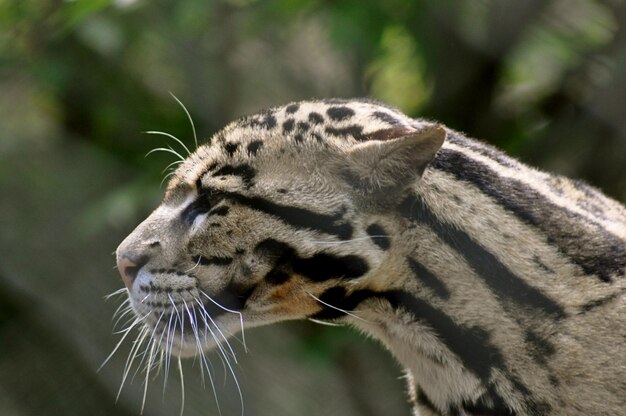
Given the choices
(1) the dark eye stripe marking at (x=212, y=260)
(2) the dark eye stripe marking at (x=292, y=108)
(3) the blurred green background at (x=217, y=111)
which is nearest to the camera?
(1) the dark eye stripe marking at (x=212, y=260)

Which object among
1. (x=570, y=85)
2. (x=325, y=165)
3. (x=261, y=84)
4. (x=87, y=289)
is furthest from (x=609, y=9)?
(x=87, y=289)

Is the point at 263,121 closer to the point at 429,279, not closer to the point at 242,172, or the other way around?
the point at 242,172

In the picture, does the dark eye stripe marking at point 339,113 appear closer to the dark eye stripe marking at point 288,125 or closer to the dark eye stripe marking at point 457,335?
the dark eye stripe marking at point 288,125

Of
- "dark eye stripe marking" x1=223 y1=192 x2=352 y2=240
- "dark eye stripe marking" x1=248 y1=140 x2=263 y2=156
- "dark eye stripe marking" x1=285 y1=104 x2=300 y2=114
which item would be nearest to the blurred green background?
"dark eye stripe marking" x1=285 y1=104 x2=300 y2=114

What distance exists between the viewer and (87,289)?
4254 mm

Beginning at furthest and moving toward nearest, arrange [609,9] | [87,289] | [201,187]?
1. [87,289]
2. [609,9]
3. [201,187]

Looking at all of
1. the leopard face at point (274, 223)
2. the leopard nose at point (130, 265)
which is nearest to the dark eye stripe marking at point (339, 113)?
the leopard face at point (274, 223)

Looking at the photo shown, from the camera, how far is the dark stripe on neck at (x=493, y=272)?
1.79m

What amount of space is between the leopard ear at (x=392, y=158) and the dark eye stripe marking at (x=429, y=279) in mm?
Answer: 147

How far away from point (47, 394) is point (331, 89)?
75.7 inches

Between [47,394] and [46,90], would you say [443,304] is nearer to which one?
[46,90]

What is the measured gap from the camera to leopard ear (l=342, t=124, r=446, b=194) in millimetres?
1737

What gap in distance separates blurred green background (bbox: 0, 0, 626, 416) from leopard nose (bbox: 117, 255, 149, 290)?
1.39 meters

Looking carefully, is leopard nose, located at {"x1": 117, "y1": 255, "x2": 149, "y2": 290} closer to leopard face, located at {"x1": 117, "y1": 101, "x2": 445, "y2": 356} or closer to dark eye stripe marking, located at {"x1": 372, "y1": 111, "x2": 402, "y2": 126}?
leopard face, located at {"x1": 117, "y1": 101, "x2": 445, "y2": 356}
